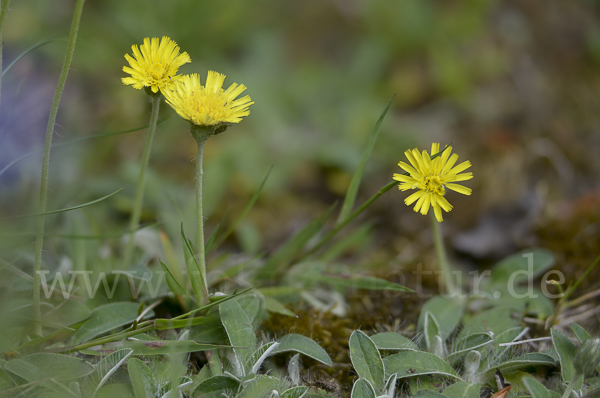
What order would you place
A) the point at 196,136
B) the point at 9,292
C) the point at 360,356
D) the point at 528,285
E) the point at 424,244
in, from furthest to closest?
the point at 424,244 → the point at 528,285 → the point at 9,292 → the point at 360,356 → the point at 196,136

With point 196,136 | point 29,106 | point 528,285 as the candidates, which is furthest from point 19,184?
point 528,285

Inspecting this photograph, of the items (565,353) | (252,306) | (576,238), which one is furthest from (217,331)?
(576,238)

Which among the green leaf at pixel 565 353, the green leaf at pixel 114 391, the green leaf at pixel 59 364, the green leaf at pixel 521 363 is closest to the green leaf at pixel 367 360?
the green leaf at pixel 521 363

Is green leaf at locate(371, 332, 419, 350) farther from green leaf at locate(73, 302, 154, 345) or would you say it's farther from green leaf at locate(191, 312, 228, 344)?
green leaf at locate(73, 302, 154, 345)

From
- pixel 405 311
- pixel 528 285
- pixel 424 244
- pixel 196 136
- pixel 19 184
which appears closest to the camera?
pixel 196 136

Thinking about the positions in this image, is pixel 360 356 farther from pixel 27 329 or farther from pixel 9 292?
pixel 9 292

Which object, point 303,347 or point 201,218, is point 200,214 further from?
point 303,347

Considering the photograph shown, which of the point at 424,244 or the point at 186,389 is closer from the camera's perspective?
the point at 186,389

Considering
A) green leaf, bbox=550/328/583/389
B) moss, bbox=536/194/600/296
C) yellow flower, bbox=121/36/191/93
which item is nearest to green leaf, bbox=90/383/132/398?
yellow flower, bbox=121/36/191/93

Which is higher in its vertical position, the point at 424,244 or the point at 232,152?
the point at 232,152
